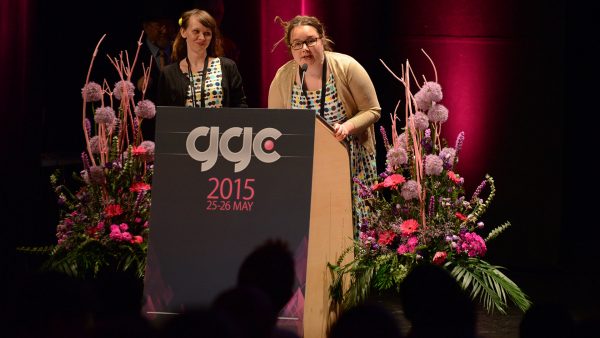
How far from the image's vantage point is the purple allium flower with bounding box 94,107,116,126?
4305 millimetres

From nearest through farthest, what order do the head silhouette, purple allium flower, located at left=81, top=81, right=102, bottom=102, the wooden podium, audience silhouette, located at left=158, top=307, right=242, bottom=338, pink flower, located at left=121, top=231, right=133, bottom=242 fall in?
audience silhouette, located at left=158, top=307, right=242, bottom=338 < the head silhouette < the wooden podium < pink flower, located at left=121, top=231, right=133, bottom=242 < purple allium flower, located at left=81, top=81, right=102, bottom=102

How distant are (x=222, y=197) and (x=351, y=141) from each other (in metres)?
0.93

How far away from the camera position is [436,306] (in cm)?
216

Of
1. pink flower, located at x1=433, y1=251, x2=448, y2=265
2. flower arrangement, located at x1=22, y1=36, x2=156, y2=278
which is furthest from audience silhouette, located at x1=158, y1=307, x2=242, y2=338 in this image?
flower arrangement, located at x1=22, y1=36, x2=156, y2=278

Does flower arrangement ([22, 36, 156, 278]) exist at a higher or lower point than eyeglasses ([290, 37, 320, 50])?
lower

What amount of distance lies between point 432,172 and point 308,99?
62 centimetres

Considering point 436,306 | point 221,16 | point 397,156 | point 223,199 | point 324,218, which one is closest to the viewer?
point 436,306

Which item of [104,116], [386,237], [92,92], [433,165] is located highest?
[92,92]

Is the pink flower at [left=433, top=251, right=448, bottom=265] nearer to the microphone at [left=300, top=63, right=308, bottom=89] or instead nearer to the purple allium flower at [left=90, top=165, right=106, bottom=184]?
the microphone at [left=300, top=63, right=308, bottom=89]

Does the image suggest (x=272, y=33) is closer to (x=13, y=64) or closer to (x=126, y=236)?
(x=13, y=64)

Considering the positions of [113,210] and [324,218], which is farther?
[113,210]

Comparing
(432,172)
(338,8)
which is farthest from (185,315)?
(338,8)

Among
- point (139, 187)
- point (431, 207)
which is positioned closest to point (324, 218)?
point (431, 207)

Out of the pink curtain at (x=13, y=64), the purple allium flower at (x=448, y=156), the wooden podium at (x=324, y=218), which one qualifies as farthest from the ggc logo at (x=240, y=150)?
the pink curtain at (x=13, y=64)
